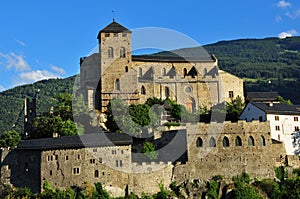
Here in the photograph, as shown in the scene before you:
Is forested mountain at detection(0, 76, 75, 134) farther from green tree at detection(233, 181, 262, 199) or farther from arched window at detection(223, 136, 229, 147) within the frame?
green tree at detection(233, 181, 262, 199)

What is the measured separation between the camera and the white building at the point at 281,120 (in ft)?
209

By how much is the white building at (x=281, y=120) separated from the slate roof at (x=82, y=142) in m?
19.0

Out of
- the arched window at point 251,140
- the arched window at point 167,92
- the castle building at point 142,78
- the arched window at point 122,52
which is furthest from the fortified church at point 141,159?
the arched window at point 122,52

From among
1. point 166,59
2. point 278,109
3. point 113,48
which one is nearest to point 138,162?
point 278,109

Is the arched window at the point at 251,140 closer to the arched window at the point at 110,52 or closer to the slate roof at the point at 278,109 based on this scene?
the slate roof at the point at 278,109

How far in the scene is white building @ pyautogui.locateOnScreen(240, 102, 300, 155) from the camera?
63625 millimetres

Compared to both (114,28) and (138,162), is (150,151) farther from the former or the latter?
(114,28)

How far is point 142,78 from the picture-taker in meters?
83.7

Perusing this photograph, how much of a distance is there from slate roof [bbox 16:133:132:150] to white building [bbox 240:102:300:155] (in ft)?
62.3

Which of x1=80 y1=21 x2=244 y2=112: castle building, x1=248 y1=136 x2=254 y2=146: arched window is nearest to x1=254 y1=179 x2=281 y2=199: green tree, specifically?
x1=248 y1=136 x2=254 y2=146: arched window

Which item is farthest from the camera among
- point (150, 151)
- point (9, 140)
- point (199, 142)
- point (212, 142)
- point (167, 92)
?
point (167, 92)

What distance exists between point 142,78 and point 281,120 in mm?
27445

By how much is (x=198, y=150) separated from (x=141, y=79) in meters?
28.4

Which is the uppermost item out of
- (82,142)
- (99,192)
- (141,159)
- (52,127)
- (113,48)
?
(113,48)
